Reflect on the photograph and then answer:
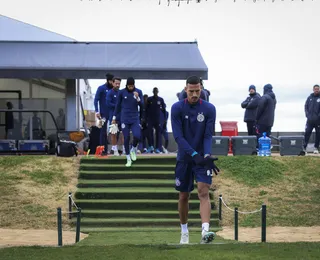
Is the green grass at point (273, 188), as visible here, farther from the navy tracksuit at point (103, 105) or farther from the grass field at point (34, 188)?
the grass field at point (34, 188)

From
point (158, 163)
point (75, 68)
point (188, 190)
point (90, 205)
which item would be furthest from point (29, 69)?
point (188, 190)

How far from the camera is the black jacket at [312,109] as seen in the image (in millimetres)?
24227

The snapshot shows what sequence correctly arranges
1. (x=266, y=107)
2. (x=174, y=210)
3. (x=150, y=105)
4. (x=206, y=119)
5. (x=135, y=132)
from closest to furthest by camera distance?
(x=206, y=119) < (x=174, y=210) < (x=135, y=132) < (x=266, y=107) < (x=150, y=105)

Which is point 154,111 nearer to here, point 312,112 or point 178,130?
point 312,112

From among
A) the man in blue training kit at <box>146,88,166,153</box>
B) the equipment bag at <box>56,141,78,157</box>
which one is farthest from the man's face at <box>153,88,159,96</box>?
the equipment bag at <box>56,141,78,157</box>

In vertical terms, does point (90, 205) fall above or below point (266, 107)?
below

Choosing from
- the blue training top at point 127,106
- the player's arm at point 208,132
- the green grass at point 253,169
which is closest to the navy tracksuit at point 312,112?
the green grass at point 253,169

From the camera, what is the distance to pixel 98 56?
90.3 feet

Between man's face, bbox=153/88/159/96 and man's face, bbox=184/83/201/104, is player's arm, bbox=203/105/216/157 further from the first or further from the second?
man's face, bbox=153/88/159/96

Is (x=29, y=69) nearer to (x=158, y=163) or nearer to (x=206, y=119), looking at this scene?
(x=158, y=163)

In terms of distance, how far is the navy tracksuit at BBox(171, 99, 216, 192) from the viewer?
34.7 feet

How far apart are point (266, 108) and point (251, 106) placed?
1.43m

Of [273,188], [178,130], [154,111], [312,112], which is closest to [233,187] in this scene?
[273,188]

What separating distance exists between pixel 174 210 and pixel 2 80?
12.5m
